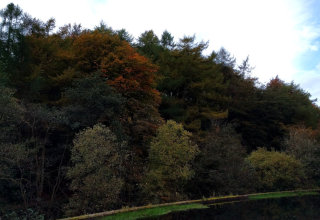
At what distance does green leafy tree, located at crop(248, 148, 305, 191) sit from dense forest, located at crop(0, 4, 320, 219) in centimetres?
8

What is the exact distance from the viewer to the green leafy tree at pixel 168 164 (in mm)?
15841

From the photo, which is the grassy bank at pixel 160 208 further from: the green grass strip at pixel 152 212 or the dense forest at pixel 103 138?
the dense forest at pixel 103 138

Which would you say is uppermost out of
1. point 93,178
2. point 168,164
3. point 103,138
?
point 103,138

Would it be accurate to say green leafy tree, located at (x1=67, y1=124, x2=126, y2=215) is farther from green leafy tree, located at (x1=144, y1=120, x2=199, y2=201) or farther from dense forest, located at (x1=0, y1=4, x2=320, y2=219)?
green leafy tree, located at (x1=144, y1=120, x2=199, y2=201)

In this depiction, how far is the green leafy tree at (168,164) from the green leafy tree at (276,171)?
7.92m

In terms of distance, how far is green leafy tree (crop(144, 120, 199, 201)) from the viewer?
1584 cm

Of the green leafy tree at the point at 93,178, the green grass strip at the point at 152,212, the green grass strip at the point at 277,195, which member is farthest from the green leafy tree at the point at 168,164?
the green grass strip at the point at 277,195

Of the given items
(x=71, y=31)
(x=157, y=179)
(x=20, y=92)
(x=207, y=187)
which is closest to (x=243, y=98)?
(x=207, y=187)

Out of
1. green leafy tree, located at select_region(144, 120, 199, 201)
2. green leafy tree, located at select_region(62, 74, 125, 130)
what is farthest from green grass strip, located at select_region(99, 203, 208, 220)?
green leafy tree, located at select_region(62, 74, 125, 130)

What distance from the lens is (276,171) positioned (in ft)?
73.5

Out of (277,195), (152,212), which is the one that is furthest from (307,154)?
(152,212)

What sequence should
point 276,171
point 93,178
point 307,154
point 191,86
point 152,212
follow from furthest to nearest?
point 191,86
point 307,154
point 276,171
point 152,212
point 93,178

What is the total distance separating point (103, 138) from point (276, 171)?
14.3m

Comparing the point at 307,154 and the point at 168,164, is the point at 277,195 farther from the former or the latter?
the point at 168,164
